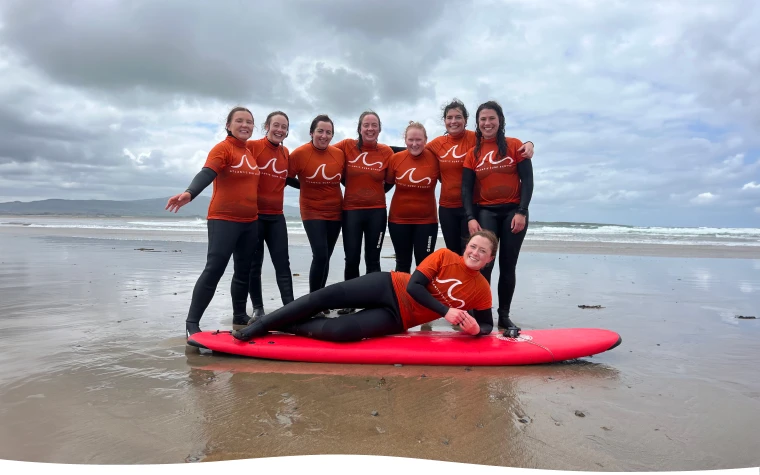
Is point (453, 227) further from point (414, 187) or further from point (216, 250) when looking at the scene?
point (216, 250)

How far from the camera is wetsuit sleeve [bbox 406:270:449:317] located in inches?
137

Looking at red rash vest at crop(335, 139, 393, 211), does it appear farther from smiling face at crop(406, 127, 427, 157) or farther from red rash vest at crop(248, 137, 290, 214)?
red rash vest at crop(248, 137, 290, 214)

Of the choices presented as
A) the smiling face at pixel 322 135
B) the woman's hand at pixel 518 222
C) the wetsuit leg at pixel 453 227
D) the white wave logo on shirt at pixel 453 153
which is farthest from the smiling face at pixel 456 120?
the smiling face at pixel 322 135

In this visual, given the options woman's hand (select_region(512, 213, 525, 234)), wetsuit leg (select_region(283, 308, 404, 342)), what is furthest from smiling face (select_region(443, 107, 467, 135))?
wetsuit leg (select_region(283, 308, 404, 342))

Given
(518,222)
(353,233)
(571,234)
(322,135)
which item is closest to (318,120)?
(322,135)

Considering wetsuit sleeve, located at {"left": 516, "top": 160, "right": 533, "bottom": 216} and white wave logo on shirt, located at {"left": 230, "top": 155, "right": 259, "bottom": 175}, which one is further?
wetsuit sleeve, located at {"left": 516, "top": 160, "right": 533, "bottom": 216}

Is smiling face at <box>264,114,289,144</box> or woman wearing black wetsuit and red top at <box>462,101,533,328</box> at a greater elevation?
smiling face at <box>264,114,289,144</box>

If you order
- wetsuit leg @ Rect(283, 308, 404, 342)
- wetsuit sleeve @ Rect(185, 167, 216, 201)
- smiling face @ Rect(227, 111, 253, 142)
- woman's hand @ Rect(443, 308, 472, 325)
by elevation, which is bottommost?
wetsuit leg @ Rect(283, 308, 404, 342)

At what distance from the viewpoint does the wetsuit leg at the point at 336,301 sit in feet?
12.0

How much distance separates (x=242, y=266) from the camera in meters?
4.50

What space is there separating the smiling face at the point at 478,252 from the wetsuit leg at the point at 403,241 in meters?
1.54

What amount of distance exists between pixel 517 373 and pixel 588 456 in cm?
119

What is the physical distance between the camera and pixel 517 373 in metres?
3.27

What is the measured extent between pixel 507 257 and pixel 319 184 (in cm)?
206
